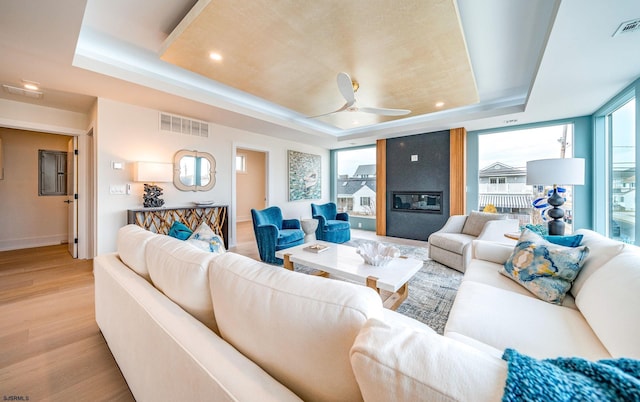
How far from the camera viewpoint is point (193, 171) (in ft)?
13.5

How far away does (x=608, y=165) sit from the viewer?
3529 millimetres

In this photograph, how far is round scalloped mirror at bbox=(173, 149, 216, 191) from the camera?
3.93 metres

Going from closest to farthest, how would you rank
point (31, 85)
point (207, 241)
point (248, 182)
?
point (207, 241) → point (31, 85) → point (248, 182)

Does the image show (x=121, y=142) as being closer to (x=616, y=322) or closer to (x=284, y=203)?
(x=284, y=203)

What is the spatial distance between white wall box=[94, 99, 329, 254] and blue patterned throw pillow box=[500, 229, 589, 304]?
14.0ft

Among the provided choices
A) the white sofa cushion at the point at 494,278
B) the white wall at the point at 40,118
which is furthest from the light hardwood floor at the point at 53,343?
the white sofa cushion at the point at 494,278

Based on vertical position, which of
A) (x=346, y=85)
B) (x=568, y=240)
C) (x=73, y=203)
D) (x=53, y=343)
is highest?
(x=346, y=85)

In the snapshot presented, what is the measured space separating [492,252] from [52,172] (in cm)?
726

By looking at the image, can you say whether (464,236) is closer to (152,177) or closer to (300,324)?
(300,324)

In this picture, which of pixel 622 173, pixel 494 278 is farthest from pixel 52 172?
pixel 622 173

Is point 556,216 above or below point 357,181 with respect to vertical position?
below

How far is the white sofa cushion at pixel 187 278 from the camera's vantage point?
0.99 m

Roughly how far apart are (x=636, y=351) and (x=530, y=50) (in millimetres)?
2985

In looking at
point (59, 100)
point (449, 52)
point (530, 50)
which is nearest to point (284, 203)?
point (59, 100)
